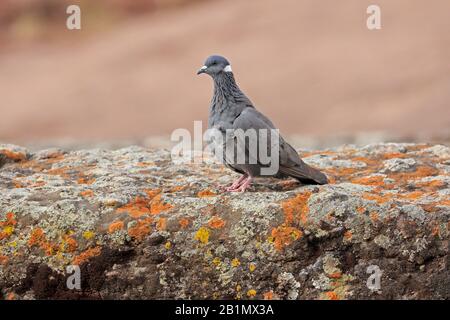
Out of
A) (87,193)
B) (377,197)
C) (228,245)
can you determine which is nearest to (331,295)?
(228,245)

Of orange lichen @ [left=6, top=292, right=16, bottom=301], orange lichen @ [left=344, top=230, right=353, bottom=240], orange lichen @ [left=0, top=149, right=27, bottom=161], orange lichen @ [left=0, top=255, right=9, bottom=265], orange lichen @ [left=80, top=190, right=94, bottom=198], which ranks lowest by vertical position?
orange lichen @ [left=6, top=292, right=16, bottom=301]

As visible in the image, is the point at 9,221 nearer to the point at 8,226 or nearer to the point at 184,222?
the point at 8,226

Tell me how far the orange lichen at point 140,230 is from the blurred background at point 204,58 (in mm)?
14836

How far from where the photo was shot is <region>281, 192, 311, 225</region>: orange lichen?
507 cm

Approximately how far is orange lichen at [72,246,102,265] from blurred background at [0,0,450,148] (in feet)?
49.5

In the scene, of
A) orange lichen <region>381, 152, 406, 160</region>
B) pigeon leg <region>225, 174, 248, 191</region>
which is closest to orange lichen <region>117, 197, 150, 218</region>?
pigeon leg <region>225, 174, 248, 191</region>

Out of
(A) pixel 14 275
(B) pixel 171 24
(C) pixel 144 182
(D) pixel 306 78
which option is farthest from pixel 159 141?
(B) pixel 171 24

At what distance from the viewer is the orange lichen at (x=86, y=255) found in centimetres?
491

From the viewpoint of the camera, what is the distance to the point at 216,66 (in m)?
6.79

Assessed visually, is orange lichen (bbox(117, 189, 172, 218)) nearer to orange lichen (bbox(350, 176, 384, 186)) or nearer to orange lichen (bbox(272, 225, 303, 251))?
orange lichen (bbox(272, 225, 303, 251))

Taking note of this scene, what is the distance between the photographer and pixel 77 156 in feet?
21.9

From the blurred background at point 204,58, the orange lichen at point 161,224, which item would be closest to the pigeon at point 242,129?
the orange lichen at point 161,224

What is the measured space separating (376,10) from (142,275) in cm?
2597

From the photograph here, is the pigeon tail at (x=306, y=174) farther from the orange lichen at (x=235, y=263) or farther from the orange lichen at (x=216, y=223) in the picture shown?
the orange lichen at (x=235, y=263)
